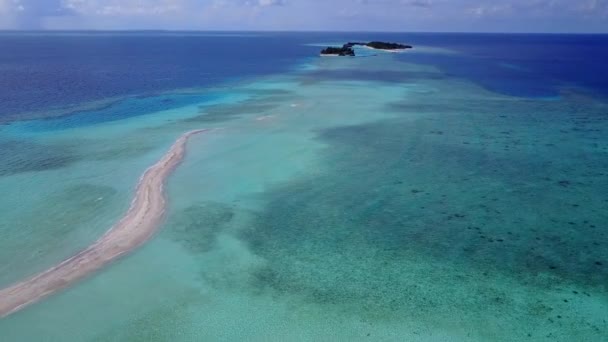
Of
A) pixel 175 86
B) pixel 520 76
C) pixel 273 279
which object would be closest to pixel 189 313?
pixel 273 279

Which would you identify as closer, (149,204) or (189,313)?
(189,313)

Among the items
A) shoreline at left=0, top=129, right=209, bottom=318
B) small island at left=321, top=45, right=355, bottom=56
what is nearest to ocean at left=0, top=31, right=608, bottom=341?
shoreline at left=0, top=129, right=209, bottom=318

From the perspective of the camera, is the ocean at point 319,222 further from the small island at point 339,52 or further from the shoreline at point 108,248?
the small island at point 339,52

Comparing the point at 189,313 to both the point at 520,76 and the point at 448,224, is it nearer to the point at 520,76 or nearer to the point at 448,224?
the point at 448,224

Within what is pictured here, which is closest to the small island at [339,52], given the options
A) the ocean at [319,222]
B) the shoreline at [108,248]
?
the ocean at [319,222]

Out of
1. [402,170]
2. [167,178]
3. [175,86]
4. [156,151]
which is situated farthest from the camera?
[175,86]

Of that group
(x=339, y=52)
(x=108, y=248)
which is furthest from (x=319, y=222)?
(x=339, y=52)

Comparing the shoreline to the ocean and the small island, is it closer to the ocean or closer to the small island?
the ocean

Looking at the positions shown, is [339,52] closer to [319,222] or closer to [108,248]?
[319,222]
